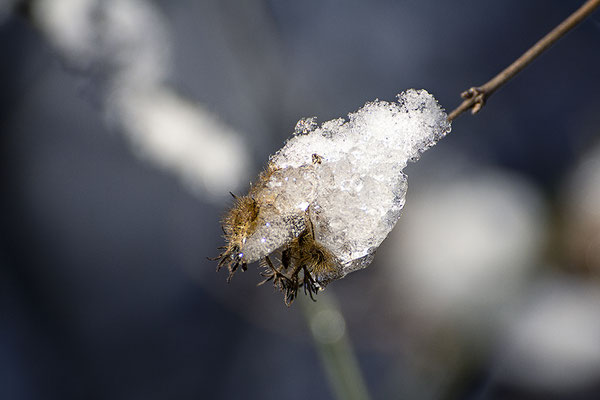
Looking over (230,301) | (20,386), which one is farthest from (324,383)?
(20,386)

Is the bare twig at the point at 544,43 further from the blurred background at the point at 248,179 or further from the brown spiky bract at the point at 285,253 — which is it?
the blurred background at the point at 248,179

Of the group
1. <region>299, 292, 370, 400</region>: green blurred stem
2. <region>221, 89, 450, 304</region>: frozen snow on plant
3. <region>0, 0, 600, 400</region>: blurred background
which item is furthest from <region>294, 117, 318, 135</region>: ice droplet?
<region>299, 292, 370, 400</region>: green blurred stem

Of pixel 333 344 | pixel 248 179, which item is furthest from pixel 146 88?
pixel 333 344

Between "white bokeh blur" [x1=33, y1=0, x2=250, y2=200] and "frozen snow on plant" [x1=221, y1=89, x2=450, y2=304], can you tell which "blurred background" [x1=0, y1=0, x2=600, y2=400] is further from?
"frozen snow on plant" [x1=221, y1=89, x2=450, y2=304]

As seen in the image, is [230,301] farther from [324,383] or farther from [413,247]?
[413,247]

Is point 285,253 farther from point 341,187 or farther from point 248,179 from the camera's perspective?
point 248,179

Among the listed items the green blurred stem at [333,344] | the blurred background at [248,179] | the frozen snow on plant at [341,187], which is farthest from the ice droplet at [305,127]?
the green blurred stem at [333,344]

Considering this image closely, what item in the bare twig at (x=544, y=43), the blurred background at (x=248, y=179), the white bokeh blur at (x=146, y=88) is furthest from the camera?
the white bokeh blur at (x=146, y=88)
